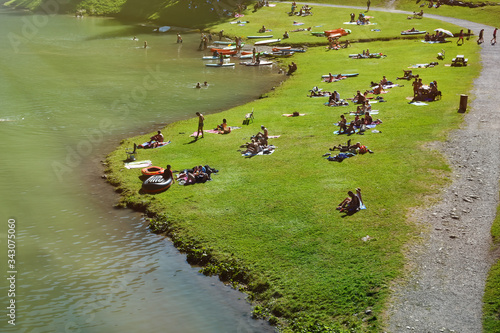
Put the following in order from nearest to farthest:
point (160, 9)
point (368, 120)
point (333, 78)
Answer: point (368, 120)
point (333, 78)
point (160, 9)

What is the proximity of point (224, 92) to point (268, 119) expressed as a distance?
15906mm

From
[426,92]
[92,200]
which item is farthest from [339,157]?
[426,92]

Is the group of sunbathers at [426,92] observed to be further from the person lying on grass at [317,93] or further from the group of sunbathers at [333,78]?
the group of sunbathers at [333,78]

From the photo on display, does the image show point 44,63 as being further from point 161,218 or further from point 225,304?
point 225,304

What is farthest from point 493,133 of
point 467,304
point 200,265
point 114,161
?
point 114,161

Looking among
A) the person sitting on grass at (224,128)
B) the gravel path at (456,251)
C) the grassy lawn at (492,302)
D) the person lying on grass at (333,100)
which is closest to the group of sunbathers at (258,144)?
the person sitting on grass at (224,128)

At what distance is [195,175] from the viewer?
123 ft

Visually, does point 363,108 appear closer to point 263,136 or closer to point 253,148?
point 263,136

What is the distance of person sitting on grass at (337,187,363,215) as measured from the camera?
3083 centimetres

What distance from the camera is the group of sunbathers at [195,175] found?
3709cm

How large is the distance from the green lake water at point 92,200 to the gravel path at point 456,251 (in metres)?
6.43

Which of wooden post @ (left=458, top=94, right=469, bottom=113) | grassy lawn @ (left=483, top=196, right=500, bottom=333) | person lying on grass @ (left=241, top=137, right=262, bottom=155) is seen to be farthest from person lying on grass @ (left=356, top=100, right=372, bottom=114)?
grassy lawn @ (left=483, top=196, right=500, bottom=333)

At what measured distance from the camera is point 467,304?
22406mm

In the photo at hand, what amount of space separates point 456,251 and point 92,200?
75.5 ft
